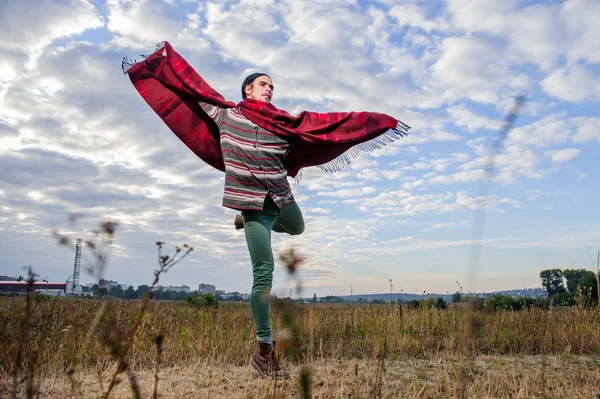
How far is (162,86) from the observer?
14.9 feet

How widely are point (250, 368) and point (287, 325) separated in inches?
132

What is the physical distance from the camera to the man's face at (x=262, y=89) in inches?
164

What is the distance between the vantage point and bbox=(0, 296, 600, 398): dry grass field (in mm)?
2975

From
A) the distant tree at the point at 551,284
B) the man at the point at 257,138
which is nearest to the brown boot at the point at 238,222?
the man at the point at 257,138

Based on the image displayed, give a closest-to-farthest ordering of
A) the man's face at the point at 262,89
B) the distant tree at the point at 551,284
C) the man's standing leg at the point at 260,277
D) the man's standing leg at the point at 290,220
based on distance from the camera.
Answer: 1. the distant tree at the point at 551,284
2. the man's standing leg at the point at 260,277
3. the man's standing leg at the point at 290,220
4. the man's face at the point at 262,89

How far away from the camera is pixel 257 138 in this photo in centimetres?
386

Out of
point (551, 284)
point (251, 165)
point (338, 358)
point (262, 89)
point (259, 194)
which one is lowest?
point (338, 358)

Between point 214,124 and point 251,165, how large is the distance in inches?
32.3

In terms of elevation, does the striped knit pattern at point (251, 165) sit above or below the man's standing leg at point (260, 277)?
above

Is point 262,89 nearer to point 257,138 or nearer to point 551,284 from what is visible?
point 257,138

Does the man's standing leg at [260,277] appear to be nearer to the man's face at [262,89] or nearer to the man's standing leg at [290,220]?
the man's standing leg at [290,220]

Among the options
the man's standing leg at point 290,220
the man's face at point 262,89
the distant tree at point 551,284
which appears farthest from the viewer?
the man's face at point 262,89

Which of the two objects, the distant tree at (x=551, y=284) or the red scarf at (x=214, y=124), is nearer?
the distant tree at (x=551, y=284)

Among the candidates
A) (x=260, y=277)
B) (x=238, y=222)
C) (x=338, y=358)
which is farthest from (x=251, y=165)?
(x=338, y=358)
